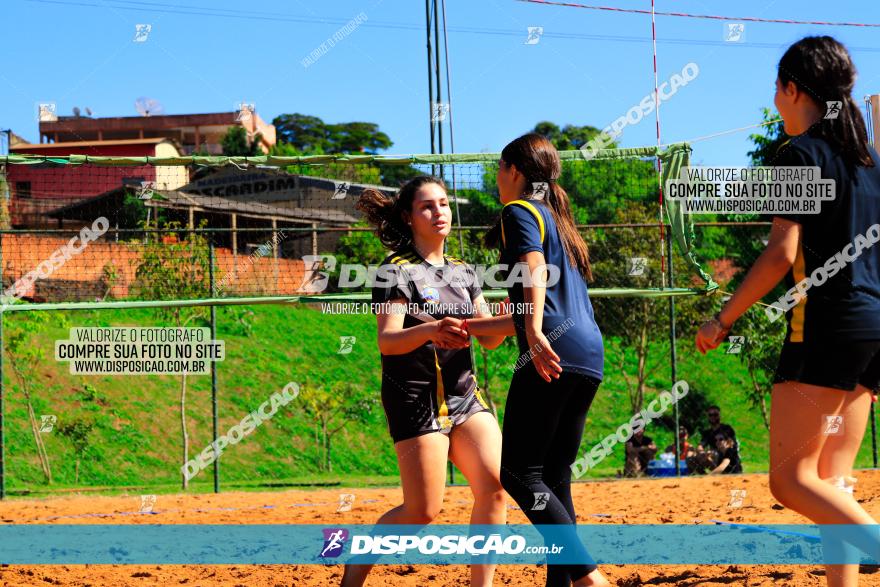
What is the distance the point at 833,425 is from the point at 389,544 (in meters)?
1.97

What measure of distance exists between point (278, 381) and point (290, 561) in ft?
51.8

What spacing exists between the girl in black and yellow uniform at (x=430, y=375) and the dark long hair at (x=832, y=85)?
1.66 meters

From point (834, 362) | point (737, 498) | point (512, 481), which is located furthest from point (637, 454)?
point (834, 362)

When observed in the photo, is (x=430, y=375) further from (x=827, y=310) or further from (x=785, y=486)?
(x=827, y=310)

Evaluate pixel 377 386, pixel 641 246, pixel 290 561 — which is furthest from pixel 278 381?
pixel 290 561

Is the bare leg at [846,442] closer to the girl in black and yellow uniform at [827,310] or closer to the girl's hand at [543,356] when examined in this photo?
the girl in black and yellow uniform at [827,310]

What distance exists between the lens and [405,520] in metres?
4.08

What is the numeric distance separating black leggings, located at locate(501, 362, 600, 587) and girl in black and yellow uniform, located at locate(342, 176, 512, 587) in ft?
1.03

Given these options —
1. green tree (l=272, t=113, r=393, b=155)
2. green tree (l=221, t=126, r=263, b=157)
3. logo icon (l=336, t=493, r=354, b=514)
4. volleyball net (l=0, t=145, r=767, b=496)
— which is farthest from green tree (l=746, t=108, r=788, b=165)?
green tree (l=272, t=113, r=393, b=155)

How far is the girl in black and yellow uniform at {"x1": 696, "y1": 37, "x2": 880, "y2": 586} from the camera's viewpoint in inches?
124

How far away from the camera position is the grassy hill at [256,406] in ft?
53.4

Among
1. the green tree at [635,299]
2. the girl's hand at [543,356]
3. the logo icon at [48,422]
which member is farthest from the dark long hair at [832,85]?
the logo icon at [48,422]

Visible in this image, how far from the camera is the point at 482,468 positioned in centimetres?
405

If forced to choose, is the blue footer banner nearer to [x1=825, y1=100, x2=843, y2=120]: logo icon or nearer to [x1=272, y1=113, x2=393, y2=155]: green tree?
[x1=825, y1=100, x2=843, y2=120]: logo icon
